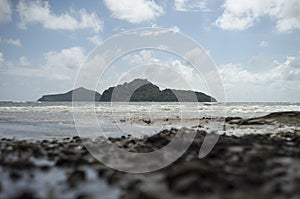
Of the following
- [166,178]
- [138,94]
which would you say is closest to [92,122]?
[166,178]

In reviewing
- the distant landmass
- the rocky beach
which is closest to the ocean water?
the distant landmass

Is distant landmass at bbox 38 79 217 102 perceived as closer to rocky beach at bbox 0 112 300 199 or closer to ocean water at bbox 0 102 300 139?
ocean water at bbox 0 102 300 139

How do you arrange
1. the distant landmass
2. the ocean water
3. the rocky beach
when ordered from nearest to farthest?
the rocky beach → the ocean water → the distant landmass

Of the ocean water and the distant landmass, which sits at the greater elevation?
the distant landmass

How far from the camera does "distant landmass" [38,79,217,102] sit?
30281mm

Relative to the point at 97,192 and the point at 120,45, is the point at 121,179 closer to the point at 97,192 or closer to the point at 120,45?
the point at 97,192

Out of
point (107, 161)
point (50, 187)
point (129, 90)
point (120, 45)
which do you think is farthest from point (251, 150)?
point (129, 90)

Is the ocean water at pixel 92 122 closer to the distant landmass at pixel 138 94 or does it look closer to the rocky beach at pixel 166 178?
the distant landmass at pixel 138 94

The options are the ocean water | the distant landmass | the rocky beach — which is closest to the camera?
the rocky beach

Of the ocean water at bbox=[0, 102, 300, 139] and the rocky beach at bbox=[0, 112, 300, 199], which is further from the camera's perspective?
the ocean water at bbox=[0, 102, 300, 139]

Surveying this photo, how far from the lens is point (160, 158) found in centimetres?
913

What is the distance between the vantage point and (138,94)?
2026 inches

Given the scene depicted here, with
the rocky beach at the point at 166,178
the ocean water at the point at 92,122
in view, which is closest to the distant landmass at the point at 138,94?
the ocean water at the point at 92,122

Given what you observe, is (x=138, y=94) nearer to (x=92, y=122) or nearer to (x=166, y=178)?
(x=92, y=122)
